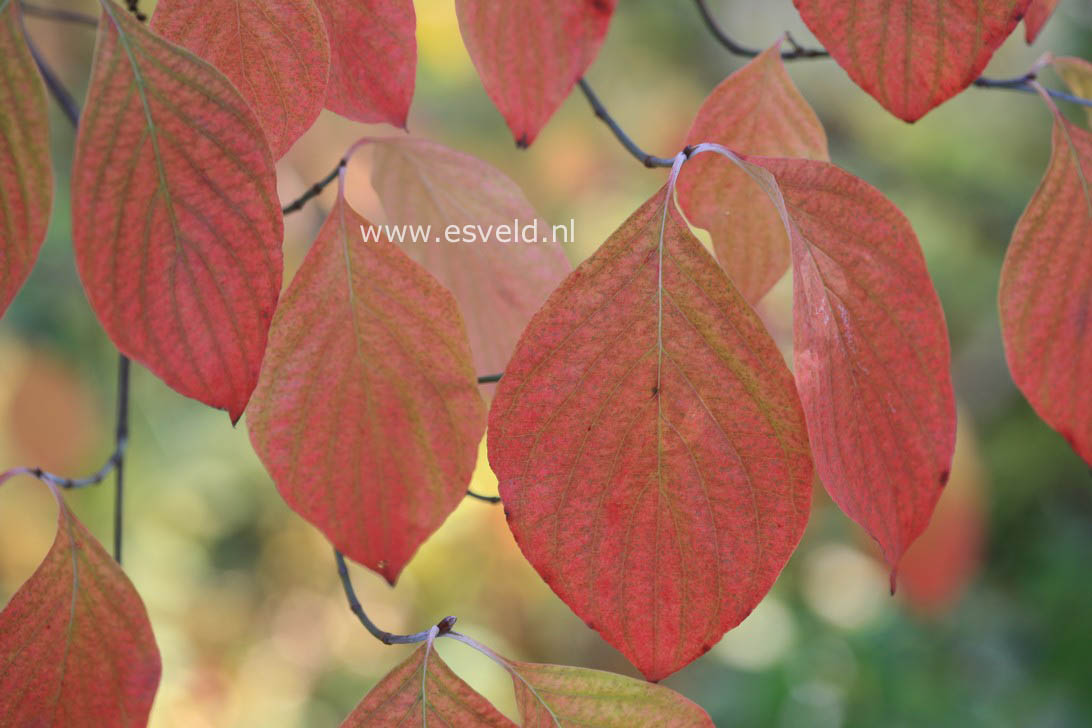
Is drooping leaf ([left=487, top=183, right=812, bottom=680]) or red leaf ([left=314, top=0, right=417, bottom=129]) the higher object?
red leaf ([left=314, top=0, right=417, bottom=129])

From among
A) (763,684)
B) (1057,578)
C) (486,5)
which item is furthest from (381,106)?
(1057,578)

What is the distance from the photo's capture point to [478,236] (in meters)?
0.37

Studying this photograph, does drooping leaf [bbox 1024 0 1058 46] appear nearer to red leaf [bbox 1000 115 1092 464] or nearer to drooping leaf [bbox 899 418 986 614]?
red leaf [bbox 1000 115 1092 464]

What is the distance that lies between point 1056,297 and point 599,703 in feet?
0.67

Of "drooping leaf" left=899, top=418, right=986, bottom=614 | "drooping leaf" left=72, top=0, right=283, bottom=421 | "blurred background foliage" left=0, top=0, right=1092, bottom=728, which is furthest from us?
"drooping leaf" left=899, top=418, right=986, bottom=614

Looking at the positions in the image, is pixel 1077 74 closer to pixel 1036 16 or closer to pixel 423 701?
pixel 1036 16

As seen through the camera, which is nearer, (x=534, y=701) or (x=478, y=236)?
(x=534, y=701)

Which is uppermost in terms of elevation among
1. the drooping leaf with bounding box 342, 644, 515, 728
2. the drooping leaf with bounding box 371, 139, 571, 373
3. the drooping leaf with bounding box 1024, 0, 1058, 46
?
the drooping leaf with bounding box 1024, 0, 1058, 46

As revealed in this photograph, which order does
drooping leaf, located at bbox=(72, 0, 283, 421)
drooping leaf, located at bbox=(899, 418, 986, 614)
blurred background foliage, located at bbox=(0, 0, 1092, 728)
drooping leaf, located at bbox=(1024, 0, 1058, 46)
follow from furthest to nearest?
drooping leaf, located at bbox=(899, 418, 986, 614) → blurred background foliage, located at bbox=(0, 0, 1092, 728) → drooping leaf, located at bbox=(1024, 0, 1058, 46) → drooping leaf, located at bbox=(72, 0, 283, 421)

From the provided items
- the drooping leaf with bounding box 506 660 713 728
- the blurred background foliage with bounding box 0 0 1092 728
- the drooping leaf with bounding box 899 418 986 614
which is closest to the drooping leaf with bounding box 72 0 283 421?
the drooping leaf with bounding box 506 660 713 728

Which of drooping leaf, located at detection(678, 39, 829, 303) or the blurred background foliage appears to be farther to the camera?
the blurred background foliage

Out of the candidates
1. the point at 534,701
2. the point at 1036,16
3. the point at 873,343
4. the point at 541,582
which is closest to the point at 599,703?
the point at 534,701

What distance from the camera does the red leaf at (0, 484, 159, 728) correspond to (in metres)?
0.28

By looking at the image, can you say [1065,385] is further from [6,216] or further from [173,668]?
[173,668]
